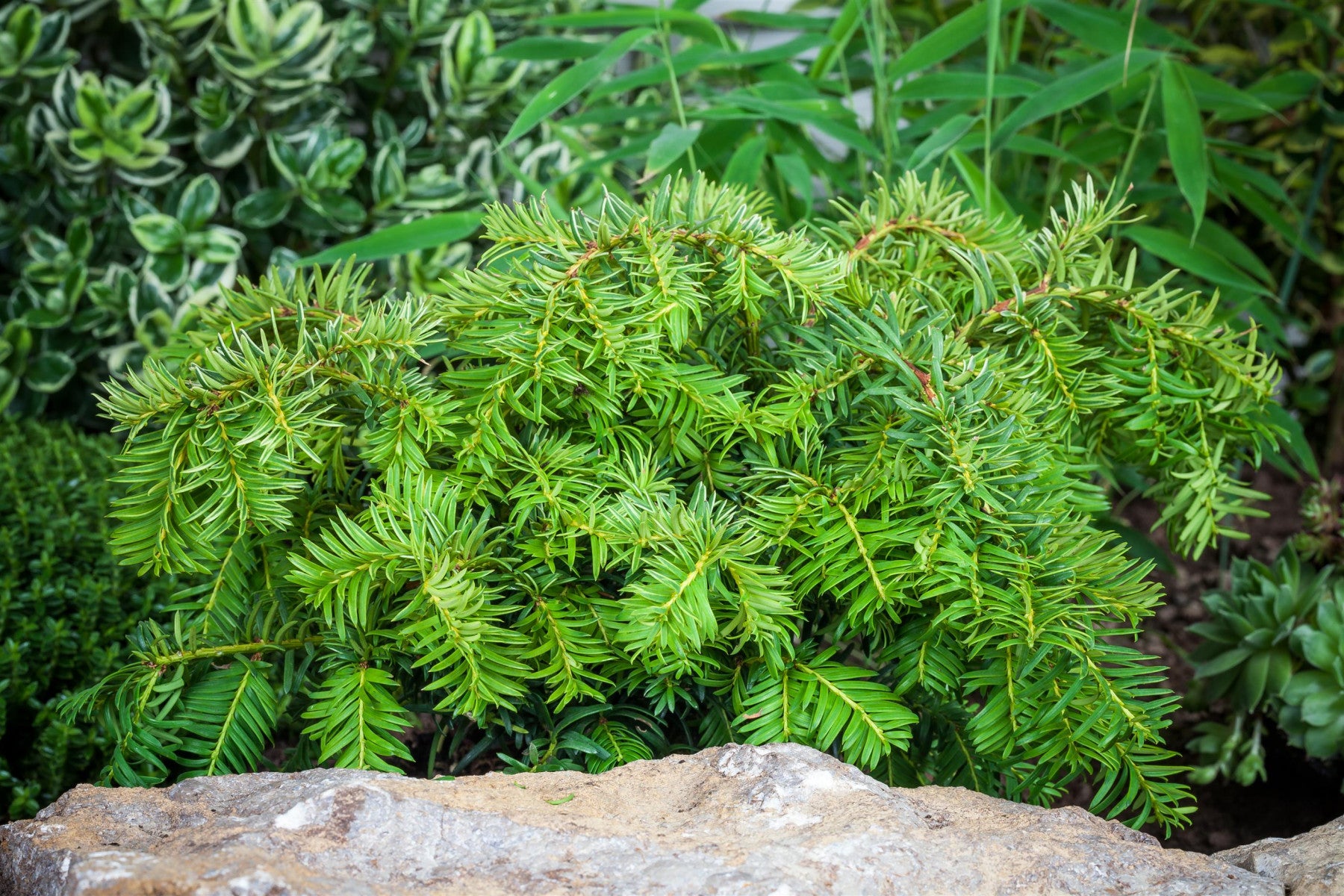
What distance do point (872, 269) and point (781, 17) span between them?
96cm

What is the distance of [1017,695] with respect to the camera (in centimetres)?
75

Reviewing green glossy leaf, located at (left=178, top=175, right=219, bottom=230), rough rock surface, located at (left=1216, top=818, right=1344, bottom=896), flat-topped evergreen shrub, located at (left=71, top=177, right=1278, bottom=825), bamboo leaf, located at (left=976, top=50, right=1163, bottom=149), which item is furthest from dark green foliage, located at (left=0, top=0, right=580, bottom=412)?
rough rock surface, located at (left=1216, top=818, right=1344, bottom=896)

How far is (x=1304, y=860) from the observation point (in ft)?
2.42

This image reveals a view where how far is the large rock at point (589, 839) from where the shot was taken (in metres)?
0.60

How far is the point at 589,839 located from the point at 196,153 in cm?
216

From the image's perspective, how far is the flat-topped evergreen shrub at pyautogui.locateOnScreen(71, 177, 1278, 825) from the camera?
0.73 m

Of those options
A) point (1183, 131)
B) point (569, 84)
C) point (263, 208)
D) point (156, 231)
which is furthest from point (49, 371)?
point (1183, 131)

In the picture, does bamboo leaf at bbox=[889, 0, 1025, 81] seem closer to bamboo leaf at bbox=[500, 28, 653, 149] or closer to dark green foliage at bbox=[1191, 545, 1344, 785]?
bamboo leaf at bbox=[500, 28, 653, 149]

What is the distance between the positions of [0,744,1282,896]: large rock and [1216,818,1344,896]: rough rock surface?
Result: 0.03m

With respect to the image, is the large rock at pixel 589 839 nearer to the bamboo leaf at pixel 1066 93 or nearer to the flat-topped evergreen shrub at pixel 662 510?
the flat-topped evergreen shrub at pixel 662 510

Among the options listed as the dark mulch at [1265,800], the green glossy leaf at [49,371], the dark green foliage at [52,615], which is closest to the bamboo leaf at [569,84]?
the dark green foliage at [52,615]

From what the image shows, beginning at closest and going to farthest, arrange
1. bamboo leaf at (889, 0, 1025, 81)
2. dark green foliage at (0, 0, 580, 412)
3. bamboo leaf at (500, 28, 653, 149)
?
1. bamboo leaf at (500, 28, 653, 149)
2. bamboo leaf at (889, 0, 1025, 81)
3. dark green foliage at (0, 0, 580, 412)

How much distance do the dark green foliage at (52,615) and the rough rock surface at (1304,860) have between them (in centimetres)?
103

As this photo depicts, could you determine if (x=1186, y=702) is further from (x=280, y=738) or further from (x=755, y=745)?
(x=280, y=738)
